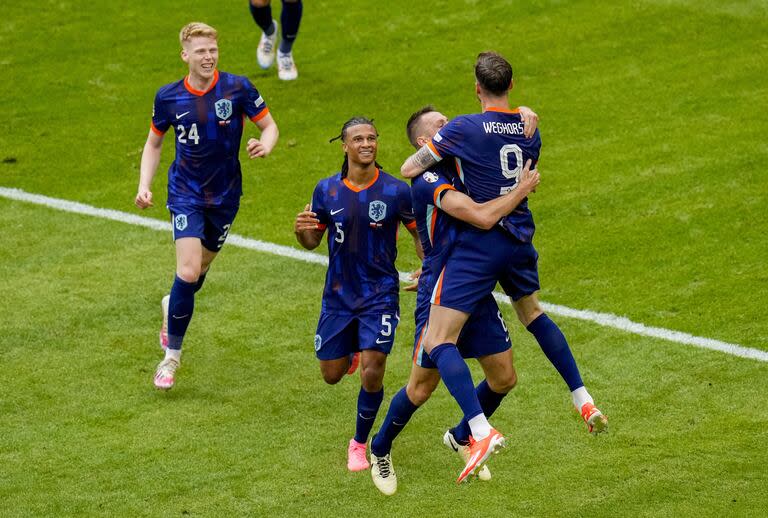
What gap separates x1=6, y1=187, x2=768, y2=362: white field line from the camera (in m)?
10.8

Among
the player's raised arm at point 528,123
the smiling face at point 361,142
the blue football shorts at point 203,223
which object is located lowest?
the blue football shorts at point 203,223

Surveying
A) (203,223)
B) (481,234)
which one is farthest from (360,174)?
(203,223)

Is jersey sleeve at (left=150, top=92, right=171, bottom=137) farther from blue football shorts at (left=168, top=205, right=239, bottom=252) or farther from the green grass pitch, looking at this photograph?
the green grass pitch

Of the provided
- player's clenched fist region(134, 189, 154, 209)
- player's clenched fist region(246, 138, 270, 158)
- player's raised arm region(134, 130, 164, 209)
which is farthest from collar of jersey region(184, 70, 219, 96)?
player's clenched fist region(134, 189, 154, 209)

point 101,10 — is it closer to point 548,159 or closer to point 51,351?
point 548,159

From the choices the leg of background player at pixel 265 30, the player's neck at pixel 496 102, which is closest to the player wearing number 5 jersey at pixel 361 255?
the player's neck at pixel 496 102

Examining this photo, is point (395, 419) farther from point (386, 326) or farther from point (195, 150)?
point (195, 150)

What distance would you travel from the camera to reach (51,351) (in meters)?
11.0

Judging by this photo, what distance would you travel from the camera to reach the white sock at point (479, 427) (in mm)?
7684

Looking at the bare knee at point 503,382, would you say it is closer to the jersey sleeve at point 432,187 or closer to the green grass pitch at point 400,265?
the green grass pitch at point 400,265

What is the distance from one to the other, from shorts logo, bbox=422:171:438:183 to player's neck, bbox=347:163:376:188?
1033mm

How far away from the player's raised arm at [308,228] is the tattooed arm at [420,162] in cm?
110

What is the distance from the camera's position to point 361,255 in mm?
9133

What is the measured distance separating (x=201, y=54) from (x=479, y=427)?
13.2ft
